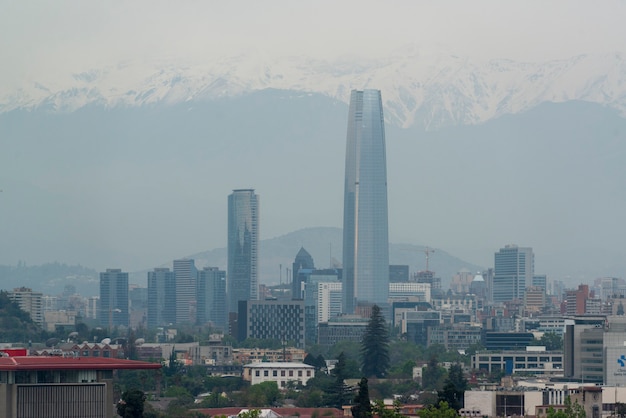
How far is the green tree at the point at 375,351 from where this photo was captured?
476ft

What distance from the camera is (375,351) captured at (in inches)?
5797

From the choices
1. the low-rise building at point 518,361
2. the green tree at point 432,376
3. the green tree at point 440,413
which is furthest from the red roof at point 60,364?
the low-rise building at point 518,361

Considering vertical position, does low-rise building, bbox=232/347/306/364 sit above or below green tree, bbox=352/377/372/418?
above

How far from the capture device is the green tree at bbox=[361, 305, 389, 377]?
145 metres

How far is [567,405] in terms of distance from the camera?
249 feet

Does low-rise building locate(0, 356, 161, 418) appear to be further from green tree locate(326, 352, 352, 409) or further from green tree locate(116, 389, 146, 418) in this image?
green tree locate(326, 352, 352, 409)

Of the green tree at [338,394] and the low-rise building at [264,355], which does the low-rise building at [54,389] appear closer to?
the green tree at [338,394]

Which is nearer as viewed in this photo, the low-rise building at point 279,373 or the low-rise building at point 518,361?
the low-rise building at point 279,373

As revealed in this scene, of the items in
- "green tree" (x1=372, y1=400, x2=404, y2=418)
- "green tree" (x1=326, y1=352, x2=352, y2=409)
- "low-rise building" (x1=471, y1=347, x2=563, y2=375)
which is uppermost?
"low-rise building" (x1=471, y1=347, x2=563, y2=375)

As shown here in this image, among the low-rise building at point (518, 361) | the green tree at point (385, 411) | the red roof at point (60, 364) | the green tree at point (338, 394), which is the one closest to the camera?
the red roof at point (60, 364)

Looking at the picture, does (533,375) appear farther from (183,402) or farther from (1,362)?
(1,362)

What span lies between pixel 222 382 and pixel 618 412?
59363 mm

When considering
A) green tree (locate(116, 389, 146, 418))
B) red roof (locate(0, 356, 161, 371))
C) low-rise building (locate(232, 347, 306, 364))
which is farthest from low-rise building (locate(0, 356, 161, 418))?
low-rise building (locate(232, 347, 306, 364))

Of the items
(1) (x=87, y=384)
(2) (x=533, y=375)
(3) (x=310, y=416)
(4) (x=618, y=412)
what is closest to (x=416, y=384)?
(2) (x=533, y=375)
